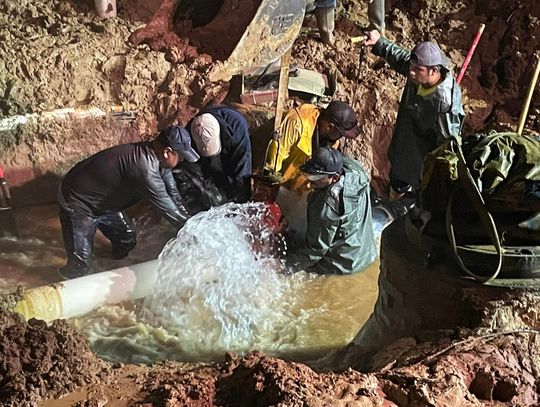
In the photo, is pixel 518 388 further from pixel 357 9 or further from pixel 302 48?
pixel 357 9

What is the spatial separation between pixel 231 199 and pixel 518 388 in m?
4.71

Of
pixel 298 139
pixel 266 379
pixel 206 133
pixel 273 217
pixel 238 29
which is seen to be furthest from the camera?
pixel 238 29

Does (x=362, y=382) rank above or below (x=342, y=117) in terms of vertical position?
above

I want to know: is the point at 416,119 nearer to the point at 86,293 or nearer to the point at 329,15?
the point at 329,15

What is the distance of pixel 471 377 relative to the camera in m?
3.23

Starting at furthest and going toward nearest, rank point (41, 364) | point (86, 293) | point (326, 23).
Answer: point (326, 23)
point (86, 293)
point (41, 364)

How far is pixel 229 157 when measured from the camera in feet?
24.9

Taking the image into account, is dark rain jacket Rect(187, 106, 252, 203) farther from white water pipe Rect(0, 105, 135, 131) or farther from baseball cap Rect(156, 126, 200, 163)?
white water pipe Rect(0, 105, 135, 131)

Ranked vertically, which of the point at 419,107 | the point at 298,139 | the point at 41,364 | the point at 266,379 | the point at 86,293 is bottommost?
the point at 86,293

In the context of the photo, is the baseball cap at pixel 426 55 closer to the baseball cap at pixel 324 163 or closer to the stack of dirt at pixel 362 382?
the baseball cap at pixel 324 163

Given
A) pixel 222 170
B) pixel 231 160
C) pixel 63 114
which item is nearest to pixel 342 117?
pixel 231 160

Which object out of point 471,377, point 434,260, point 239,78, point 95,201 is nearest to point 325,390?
point 471,377

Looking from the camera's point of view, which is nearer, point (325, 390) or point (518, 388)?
point (325, 390)

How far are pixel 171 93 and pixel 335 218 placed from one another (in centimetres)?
328
